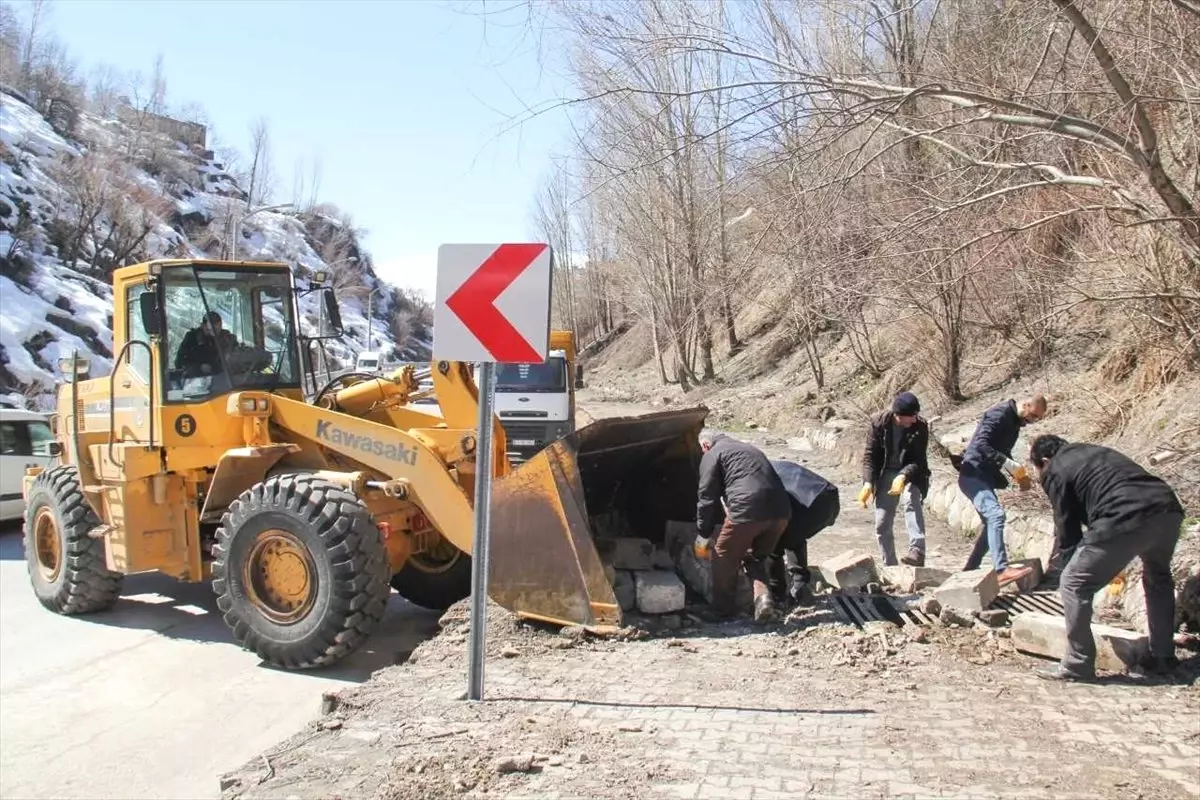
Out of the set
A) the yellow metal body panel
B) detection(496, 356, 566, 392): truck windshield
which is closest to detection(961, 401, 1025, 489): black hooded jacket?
A: the yellow metal body panel

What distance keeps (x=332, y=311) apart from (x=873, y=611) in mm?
4852

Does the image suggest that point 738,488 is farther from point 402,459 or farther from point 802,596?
point 402,459

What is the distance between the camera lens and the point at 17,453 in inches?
472

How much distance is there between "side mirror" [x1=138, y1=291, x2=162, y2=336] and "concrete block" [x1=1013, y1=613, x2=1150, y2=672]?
250 inches

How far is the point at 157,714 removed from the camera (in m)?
5.86

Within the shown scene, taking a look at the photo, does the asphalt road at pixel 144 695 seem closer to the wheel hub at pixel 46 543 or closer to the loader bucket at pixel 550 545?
the wheel hub at pixel 46 543

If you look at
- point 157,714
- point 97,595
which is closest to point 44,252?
point 97,595

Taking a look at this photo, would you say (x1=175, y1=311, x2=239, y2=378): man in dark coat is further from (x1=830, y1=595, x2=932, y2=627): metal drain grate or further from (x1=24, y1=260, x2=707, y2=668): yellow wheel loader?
(x1=830, y1=595, x2=932, y2=627): metal drain grate

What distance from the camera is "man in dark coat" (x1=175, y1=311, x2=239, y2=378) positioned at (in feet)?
24.9

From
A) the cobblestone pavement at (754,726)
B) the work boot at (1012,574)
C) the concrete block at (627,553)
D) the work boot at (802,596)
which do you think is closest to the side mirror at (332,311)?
the concrete block at (627,553)

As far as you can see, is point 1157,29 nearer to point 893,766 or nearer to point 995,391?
point 893,766

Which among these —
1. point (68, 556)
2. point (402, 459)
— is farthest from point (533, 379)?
point (402, 459)

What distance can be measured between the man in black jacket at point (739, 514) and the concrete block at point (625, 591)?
56 centimetres

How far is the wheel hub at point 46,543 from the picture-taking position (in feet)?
27.2
